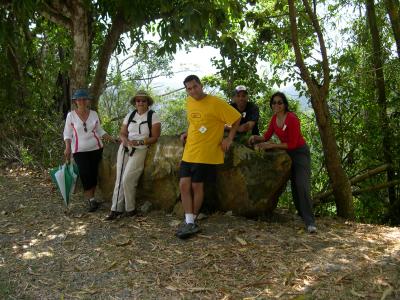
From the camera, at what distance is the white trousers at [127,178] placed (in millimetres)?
5539

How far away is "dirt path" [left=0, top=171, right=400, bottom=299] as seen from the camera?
381cm

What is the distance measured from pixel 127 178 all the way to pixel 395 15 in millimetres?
6423

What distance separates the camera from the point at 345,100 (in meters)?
8.92

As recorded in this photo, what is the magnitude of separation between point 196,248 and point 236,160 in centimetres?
127

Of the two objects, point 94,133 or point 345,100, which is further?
point 345,100

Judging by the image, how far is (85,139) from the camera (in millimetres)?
5867

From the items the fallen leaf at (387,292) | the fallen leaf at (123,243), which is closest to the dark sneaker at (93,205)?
the fallen leaf at (123,243)

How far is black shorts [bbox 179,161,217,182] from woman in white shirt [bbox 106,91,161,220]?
2.52 feet

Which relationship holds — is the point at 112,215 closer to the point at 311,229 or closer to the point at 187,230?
the point at 187,230

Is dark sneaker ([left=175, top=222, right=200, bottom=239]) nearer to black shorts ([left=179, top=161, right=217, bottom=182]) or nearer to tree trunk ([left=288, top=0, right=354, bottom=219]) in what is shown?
black shorts ([left=179, top=161, right=217, bottom=182])

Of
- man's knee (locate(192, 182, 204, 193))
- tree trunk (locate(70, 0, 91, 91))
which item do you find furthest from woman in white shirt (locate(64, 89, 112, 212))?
man's knee (locate(192, 182, 204, 193))

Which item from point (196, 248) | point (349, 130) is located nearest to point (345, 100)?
point (349, 130)

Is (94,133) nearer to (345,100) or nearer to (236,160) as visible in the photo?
(236,160)

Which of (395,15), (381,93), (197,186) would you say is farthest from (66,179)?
(395,15)
